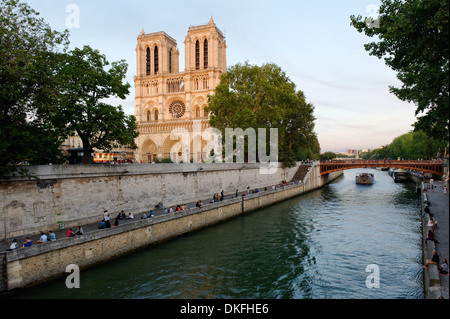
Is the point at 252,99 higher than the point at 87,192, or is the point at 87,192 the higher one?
the point at 252,99

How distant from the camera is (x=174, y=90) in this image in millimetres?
66625

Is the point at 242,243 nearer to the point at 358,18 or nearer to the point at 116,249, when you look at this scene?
the point at 116,249

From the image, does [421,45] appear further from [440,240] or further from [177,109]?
[177,109]

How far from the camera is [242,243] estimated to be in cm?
1856

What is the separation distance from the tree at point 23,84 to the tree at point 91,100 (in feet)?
6.01

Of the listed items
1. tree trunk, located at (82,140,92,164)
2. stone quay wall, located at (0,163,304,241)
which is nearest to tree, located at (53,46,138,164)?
tree trunk, located at (82,140,92,164)

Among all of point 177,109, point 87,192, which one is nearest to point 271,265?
point 87,192

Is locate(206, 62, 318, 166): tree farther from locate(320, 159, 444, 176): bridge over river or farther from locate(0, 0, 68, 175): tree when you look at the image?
locate(0, 0, 68, 175): tree

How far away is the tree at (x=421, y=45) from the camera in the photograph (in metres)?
10.1

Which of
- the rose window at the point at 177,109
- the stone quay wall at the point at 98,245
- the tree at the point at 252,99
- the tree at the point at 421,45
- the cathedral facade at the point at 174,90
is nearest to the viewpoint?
the tree at the point at 421,45

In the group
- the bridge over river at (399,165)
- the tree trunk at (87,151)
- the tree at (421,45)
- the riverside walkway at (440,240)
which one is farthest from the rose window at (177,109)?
the tree at (421,45)

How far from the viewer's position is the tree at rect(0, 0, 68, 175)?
13.0 m

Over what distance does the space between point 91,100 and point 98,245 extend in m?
8.23

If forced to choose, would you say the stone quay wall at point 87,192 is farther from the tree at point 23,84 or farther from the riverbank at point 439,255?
the riverbank at point 439,255
